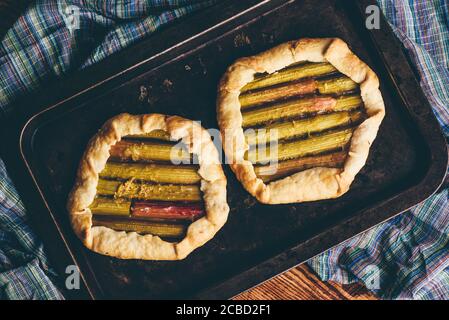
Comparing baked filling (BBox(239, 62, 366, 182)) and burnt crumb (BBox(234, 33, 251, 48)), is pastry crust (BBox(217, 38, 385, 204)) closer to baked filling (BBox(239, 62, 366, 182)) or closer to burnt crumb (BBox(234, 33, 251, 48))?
baked filling (BBox(239, 62, 366, 182))

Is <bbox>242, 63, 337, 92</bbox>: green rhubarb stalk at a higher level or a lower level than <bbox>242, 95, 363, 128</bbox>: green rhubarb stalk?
higher

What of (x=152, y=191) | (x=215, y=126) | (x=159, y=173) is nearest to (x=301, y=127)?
(x=215, y=126)

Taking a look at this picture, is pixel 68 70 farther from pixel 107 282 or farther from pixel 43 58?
pixel 107 282

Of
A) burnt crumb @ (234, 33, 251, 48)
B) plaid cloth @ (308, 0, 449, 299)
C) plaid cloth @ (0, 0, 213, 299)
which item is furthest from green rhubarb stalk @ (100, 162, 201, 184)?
plaid cloth @ (308, 0, 449, 299)

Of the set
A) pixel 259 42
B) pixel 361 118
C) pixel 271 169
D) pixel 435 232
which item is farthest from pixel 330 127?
pixel 435 232

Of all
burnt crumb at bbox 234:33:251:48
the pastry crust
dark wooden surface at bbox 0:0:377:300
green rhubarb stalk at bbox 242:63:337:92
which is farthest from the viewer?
dark wooden surface at bbox 0:0:377:300

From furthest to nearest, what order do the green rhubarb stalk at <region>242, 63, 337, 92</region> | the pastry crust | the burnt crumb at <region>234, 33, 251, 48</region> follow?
the burnt crumb at <region>234, 33, 251, 48</region>
the green rhubarb stalk at <region>242, 63, 337, 92</region>
the pastry crust

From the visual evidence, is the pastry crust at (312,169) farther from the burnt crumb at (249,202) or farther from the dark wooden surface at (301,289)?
the dark wooden surface at (301,289)

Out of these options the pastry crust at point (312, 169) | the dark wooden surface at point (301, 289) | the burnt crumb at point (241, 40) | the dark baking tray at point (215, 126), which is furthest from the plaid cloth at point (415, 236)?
the burnt crumb at point (241, 40)
